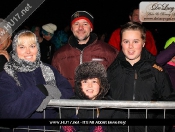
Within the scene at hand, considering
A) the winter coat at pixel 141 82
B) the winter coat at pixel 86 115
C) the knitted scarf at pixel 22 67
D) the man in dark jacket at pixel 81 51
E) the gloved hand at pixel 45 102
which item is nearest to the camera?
the gloved hand at pixel 45 102

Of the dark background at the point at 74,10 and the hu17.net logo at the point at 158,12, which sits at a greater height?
the dark background at the point at 74,10

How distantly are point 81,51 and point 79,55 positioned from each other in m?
0.07

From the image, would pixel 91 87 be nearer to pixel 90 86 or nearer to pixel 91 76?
pixel 90 86

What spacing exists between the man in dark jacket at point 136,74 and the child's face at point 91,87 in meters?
0.35

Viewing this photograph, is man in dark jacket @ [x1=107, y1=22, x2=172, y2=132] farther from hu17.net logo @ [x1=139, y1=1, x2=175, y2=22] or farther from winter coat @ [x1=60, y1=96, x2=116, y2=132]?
hu17.net logo @ [x1=139, y1=1, x2=175, y2=22]

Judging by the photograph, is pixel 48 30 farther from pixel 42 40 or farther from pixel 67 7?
pixel 67 7

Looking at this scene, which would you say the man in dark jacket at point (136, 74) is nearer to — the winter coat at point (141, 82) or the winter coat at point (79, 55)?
the winter coat at point (141, 82)

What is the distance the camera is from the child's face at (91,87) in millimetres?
2707

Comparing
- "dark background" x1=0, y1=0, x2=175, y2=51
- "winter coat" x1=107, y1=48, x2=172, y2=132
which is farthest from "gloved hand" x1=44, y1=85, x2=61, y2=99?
"dark background" x1=0, y1=0, x2=175, y2=51

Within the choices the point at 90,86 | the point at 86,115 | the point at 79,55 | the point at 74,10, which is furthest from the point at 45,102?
the point at 74,10

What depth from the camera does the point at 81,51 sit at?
12.9ft

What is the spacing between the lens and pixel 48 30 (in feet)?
23.7

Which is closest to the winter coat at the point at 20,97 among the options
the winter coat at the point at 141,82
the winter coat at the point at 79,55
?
the winter coat at the point at 141,82

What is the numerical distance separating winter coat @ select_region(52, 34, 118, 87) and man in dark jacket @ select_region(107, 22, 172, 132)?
2.79 ft
